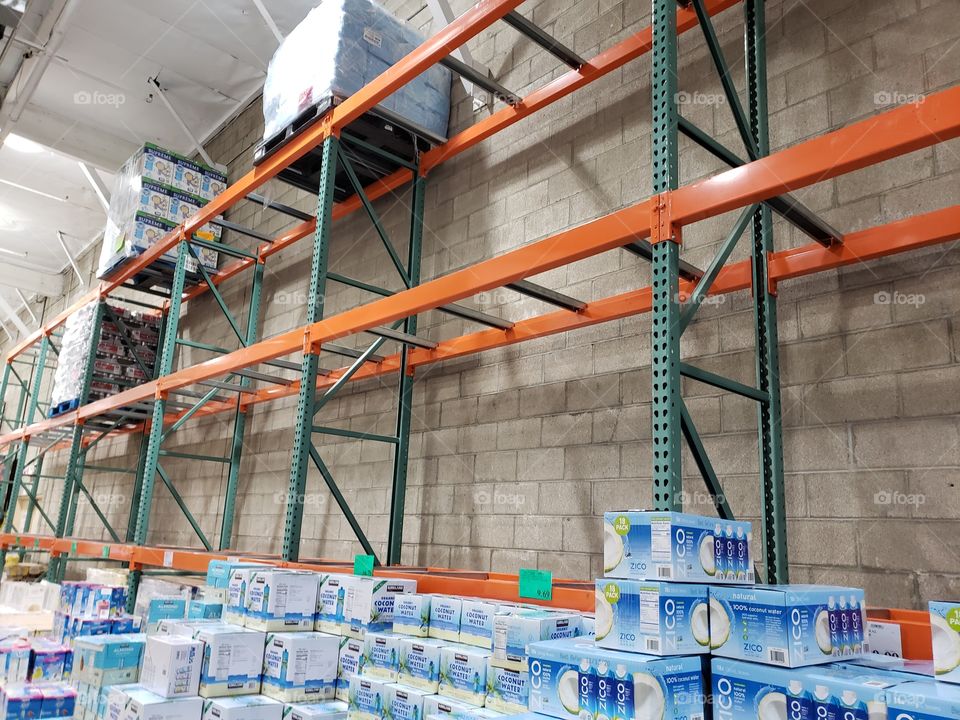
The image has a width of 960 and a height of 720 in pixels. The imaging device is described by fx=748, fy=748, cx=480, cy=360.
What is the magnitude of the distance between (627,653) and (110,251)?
8.33m

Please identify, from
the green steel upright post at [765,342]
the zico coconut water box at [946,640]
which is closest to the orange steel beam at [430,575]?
the green steel upright post at [765,342]

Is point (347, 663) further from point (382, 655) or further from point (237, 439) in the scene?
point (237, 439)

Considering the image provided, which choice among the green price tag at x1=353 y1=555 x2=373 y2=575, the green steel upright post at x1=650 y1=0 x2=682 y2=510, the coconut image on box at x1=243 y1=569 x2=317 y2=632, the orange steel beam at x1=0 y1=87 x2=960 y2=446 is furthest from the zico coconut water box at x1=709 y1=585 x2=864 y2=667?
the coconut image on box at x1=243 y1=569 x2=317 y2=632

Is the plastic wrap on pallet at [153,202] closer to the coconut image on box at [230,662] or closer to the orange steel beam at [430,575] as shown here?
the orange steel beam at [430,575]

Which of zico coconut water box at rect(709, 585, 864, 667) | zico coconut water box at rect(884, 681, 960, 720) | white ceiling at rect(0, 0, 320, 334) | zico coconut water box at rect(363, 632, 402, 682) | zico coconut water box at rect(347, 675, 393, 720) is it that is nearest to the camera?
zico coconut water box at rect(884, 681, 960, 720)

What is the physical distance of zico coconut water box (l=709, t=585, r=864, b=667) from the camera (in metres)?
1.99

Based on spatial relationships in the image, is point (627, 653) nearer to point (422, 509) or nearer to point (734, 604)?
point (734, 604)

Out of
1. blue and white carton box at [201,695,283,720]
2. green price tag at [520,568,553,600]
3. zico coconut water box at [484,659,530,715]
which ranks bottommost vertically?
blue and white carton box at [201,695,283,720]

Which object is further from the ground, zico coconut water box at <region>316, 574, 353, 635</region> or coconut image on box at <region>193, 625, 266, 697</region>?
zico coconut water box at <region>316, 574, 353, 635</region>

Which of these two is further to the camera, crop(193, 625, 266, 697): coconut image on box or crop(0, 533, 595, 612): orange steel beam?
crop(193, 625, 266, 697): coconut image on box

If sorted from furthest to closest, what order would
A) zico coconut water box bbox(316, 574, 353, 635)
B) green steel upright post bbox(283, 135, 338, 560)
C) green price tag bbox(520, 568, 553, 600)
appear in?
green steel upright post bbox(283, 135, 338, 560) < zico coconut water box bbox(316, 574, 353, 635) < green price tag bbox(520, 568, 553, 600)

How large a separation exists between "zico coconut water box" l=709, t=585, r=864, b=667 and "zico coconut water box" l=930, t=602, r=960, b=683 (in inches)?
10.8

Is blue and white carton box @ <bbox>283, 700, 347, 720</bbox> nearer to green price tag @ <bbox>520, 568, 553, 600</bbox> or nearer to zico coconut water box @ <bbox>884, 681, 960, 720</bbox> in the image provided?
green price tag @ <bbox>520, 568, 553, 600</bbox>

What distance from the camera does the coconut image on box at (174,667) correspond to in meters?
3.51
